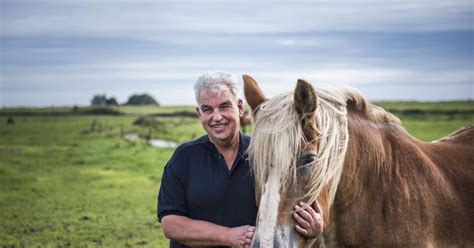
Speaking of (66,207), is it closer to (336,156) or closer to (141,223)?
(141,223)

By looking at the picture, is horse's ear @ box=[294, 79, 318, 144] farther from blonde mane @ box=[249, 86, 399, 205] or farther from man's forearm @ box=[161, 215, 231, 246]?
man's forearm @ box=[161, 215, 231, 246]

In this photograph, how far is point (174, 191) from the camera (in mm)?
3887

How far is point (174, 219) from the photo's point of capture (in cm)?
380

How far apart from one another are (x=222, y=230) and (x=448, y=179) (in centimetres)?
194

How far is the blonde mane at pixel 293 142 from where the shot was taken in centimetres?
285

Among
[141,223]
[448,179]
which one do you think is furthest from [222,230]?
[141,223]

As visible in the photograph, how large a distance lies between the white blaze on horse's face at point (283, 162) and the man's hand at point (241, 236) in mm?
331

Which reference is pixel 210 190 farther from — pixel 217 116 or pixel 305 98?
pixel 305 98

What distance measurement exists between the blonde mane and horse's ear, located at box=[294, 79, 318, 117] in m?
0.06

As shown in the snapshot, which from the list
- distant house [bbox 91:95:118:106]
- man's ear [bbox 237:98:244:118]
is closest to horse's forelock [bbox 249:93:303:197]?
man's ear [bbox 237:98:244:118]

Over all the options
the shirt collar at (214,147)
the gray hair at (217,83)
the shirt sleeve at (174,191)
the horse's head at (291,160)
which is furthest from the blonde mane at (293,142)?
the shirt sleeve at (174,191)

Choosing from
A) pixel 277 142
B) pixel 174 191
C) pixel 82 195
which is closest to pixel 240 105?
pixel 174 191

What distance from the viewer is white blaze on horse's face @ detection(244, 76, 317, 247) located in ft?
8.95

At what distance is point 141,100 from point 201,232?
5263 inches
